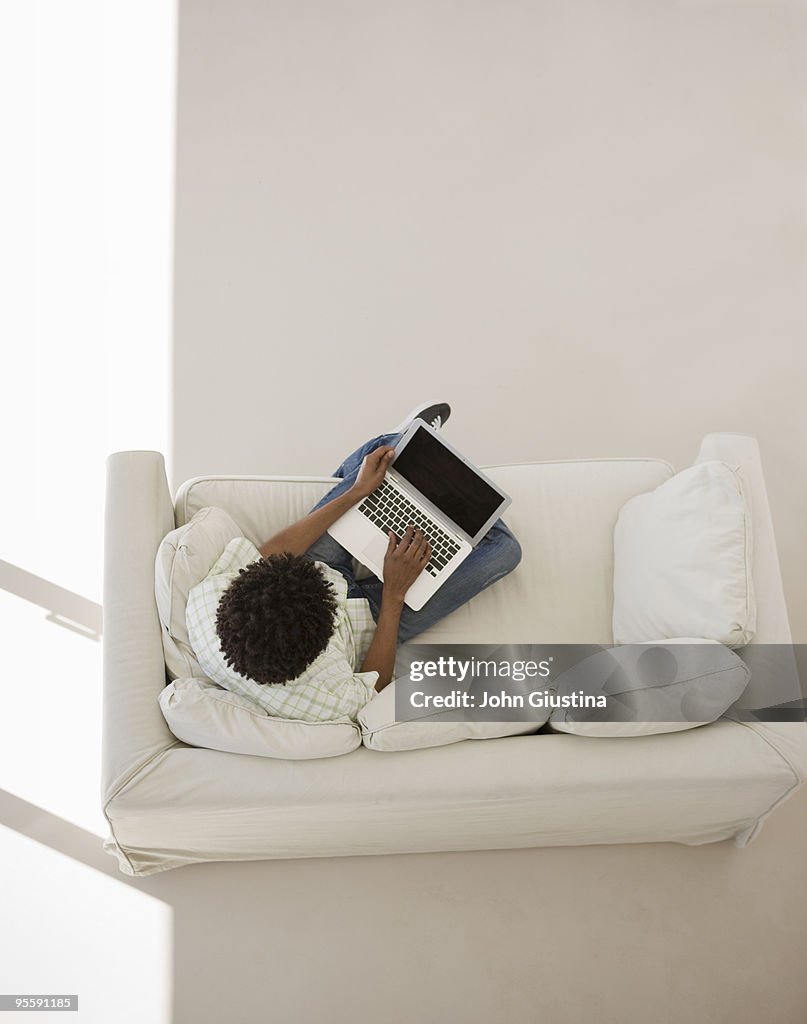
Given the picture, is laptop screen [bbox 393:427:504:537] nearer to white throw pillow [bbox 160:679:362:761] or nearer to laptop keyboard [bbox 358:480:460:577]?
laptop keyboard [bbox 358:480:460:577]

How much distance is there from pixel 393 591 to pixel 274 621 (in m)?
0.45

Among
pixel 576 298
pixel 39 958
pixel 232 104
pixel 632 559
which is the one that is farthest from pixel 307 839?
pixel 232 104

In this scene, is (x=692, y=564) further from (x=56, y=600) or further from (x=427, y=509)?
(x=56, y=600)

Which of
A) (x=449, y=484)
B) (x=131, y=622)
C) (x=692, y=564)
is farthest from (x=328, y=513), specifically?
(x=692, y=564)

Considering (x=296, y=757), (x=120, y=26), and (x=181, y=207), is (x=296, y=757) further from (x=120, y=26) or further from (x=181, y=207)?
(x=120, y=26)

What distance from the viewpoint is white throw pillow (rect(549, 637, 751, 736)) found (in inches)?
62.1

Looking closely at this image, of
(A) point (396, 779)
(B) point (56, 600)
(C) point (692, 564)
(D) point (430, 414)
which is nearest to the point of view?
(A) point (396, 779)

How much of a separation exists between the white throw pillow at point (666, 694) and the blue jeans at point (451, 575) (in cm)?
39

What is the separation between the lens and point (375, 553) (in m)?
1.89

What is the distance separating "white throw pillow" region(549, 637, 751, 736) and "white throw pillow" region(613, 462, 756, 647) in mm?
87

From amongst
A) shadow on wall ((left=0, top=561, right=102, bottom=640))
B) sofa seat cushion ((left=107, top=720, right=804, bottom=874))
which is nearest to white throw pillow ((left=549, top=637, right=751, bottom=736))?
sofa seat cushion ((left=107, top=720, right=804, bottom=874))

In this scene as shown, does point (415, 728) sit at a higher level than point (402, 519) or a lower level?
lower

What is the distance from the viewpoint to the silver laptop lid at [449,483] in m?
1.88

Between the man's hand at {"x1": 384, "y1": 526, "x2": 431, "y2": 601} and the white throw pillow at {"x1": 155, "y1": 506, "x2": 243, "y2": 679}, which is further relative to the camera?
the man's hand at {"x1": 384, "y1": 526, "x2": 431, "y2": 601}
